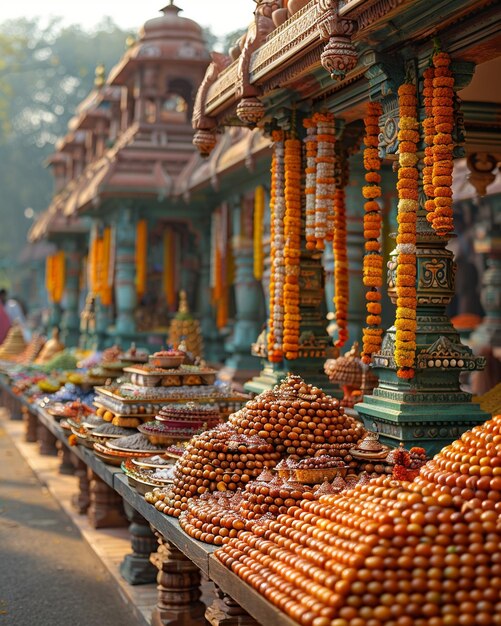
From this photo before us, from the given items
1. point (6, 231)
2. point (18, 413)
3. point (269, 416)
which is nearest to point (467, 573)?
point (269, 416)

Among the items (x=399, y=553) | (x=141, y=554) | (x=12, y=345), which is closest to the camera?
(x=399, y=553)

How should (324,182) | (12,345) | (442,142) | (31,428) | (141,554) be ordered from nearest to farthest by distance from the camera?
(442,142) < (141,554) < (324,182) < (31,428) < (12,345)

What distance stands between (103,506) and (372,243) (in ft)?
11.4

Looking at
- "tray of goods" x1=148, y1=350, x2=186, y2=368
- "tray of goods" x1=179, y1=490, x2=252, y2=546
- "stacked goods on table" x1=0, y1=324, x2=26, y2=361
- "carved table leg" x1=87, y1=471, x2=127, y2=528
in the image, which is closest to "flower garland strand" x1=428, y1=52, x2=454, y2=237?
"tray of goods" x1=179, y1=490, x2=252, y2=546

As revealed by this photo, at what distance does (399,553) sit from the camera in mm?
3250

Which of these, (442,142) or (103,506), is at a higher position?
(442,142)

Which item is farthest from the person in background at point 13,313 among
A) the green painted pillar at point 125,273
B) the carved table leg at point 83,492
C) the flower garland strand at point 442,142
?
the flower garland strand at point 442,142

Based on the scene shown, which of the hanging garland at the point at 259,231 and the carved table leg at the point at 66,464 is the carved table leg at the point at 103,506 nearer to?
the carved table leg at the point at 66,464

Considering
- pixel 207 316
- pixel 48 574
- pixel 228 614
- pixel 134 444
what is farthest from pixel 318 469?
pixel 207 316

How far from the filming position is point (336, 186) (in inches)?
304

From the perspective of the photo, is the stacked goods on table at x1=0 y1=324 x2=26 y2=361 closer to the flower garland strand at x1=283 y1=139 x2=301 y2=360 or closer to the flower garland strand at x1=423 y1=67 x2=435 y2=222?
the flower garland strand at x1=283 y1=139 x2=301 y2=360

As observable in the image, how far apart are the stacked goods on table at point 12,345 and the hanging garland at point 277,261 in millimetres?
12329

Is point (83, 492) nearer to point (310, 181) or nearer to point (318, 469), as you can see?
point (310, 181)

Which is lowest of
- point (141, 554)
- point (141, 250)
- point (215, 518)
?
point (141, 554)
